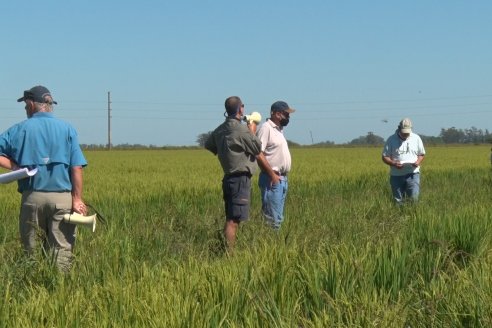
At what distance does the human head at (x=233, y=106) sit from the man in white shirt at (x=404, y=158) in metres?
3.56

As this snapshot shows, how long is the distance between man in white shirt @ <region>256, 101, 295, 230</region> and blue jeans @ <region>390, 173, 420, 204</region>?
2.86 meters

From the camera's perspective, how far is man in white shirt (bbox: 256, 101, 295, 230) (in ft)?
24.4

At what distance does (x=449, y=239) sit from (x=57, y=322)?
144 inches

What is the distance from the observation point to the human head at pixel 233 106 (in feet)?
22.1

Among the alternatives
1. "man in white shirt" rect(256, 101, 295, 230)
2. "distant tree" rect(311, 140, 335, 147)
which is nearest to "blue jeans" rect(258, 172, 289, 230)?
"man in white shirt" rect(256, 101, 295, 230)

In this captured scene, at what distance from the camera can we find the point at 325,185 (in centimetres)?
1616

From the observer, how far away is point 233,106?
22.2 ft

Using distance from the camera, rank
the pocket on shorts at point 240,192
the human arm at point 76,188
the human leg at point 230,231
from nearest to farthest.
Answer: the human arm at point 76,188
the human leg at point 230,231
the pocket on shorts at point 240,192

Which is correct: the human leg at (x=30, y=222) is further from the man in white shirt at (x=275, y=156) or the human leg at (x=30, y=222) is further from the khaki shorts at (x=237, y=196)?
the man in white shirt at (x=275, y=156)

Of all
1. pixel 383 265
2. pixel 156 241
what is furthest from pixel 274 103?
pixel 383 265

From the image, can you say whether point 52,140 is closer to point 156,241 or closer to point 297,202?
point 156,241

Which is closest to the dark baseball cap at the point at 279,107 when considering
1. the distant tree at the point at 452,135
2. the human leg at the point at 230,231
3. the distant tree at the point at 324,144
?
the human leg at the point at 230,231

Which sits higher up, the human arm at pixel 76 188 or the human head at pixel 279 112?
the human head at pixel 279 112

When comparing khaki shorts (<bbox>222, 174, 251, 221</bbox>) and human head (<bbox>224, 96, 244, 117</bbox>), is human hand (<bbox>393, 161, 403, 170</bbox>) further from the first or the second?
human head (<bbox>224, 96, 244, 117</bbox>)
